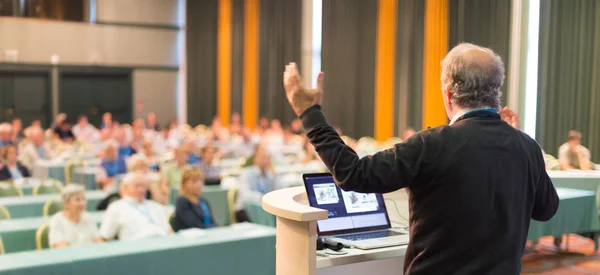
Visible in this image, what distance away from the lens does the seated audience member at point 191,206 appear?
16.1 feet

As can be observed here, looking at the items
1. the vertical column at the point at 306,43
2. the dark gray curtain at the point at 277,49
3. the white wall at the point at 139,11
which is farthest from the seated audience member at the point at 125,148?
the white wall at the point at 139,11

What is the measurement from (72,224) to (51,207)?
820 mm

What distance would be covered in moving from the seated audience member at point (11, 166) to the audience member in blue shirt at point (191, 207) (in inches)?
144

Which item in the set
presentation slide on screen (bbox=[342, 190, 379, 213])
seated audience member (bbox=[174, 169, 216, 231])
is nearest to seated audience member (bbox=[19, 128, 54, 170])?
seated audience member (bbox=[174, 169, 216, 231])

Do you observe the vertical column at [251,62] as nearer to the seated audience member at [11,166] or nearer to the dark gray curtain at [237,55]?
the dark gray curtain at [237,55]

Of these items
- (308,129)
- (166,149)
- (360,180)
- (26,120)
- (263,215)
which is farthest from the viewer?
(26,120)

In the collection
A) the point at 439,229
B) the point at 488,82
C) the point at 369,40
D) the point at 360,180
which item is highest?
the point at 369,40

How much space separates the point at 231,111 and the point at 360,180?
16841mm

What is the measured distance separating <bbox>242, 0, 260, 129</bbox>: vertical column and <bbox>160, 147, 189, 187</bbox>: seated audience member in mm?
9235

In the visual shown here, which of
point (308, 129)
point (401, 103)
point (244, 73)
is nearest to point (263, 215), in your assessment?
point (308, 129)

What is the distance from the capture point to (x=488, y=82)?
1.69m

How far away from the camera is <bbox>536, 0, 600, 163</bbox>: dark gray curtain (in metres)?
7.00

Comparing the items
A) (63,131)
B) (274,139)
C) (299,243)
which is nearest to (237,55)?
(63,131)

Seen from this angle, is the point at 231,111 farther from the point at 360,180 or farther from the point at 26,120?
the point at 360,180
